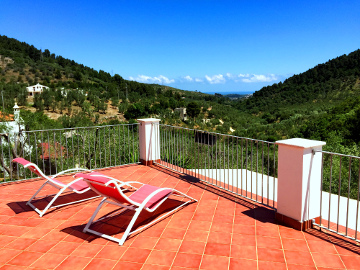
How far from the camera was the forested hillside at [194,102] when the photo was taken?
2936cm

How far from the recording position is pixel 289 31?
42.0m

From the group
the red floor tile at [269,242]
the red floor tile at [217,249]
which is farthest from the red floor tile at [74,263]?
the red floor tile at [269,242]

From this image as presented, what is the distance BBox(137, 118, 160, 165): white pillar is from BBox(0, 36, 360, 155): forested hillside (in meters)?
17.8

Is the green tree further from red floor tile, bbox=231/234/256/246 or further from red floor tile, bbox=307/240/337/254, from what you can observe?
red floor tile, bbox=307/240/337/254

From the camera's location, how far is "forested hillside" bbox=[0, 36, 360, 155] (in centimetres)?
2936

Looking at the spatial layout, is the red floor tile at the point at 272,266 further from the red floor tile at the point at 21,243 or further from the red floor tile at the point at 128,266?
the red floor tile at the point at 21,243

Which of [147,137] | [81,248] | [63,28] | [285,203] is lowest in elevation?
[81,248]

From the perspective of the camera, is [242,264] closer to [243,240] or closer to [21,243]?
[243,240]

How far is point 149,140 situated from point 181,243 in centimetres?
388

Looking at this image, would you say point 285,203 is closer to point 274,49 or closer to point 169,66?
point 169,66

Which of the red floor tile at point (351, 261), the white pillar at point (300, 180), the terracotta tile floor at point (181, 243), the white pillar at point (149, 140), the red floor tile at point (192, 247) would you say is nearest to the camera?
the red floor tile at point (351, 261)

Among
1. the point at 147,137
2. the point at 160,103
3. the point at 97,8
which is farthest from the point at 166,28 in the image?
the point at 147,137

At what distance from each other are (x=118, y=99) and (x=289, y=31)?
1073 inches

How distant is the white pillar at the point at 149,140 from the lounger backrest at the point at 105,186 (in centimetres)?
346
